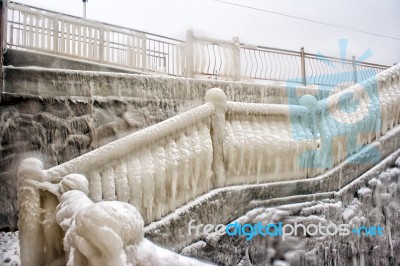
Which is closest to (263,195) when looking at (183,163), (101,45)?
(183,163)

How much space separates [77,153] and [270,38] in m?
2.10

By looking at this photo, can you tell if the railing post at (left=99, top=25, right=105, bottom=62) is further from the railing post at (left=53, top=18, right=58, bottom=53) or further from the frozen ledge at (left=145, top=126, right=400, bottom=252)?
the frozen ledge at (left=145, top=126, right=400, bottom=252)

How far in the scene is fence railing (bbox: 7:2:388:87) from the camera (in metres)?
3.30

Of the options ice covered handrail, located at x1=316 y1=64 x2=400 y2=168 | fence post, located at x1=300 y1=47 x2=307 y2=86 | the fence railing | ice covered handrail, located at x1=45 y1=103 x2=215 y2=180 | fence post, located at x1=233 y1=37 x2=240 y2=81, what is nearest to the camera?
ice covered handrail, located at x1=45 y1=103 x2=215 y2=180

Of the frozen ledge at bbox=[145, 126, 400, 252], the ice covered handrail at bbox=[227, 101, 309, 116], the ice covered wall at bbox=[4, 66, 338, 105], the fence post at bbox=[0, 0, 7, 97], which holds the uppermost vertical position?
the fence post at bbox=[0, 0, 7, 97]

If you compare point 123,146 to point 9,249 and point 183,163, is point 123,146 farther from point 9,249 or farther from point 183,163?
point 9,249

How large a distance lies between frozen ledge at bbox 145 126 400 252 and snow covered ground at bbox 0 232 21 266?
0.86 metres

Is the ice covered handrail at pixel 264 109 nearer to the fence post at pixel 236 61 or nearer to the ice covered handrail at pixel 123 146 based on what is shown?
the ice covered handrail at pixel 123 146

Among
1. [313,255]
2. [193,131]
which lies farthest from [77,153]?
[313,255]

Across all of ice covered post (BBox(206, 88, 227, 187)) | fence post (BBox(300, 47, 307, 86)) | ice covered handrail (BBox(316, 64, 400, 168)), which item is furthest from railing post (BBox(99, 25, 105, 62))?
fence post (BBox(300, 47, 307, 86))

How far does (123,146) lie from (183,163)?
45 centimetres

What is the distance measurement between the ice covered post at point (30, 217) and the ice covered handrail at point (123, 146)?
0.30ft

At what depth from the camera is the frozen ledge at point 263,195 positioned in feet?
8.86

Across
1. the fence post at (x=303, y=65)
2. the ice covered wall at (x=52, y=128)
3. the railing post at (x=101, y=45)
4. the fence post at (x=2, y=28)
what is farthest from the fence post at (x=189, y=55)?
the fence post at (x=2, y=28)
